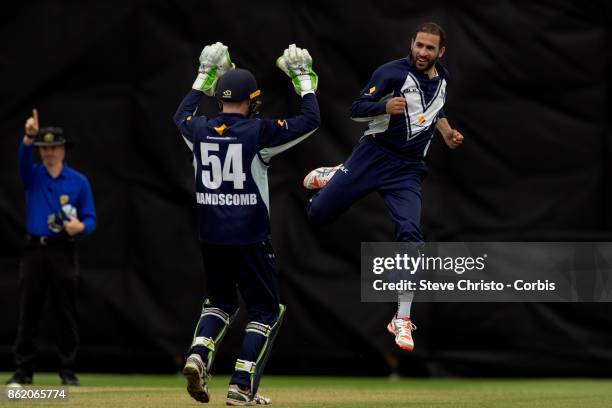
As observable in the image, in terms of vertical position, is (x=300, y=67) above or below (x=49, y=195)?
above

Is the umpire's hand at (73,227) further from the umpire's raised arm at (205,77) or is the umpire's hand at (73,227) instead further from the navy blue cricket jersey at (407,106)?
the navy blue cricket jersey at (407,106)

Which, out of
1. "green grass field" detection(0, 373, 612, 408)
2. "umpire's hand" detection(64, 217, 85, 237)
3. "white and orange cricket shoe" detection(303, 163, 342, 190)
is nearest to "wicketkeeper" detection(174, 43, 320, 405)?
"green grass field" detection(0, 373, 612, 408)

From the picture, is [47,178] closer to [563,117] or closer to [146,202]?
[146,202]

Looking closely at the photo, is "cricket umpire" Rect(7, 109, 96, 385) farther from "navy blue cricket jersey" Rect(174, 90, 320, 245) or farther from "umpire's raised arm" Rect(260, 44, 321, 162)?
"umpire's raised arm" Rect(260, 44, 321, 162)

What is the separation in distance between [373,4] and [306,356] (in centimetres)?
347

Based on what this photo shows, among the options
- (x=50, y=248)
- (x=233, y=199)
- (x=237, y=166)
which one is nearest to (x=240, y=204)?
(x=233, y=199)

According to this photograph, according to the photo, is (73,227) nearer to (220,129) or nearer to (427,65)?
(220,129)

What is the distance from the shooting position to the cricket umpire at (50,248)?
11.7 meters

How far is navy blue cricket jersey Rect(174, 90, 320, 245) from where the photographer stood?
29.4 feet

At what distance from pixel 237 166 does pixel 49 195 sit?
3330 millimetres

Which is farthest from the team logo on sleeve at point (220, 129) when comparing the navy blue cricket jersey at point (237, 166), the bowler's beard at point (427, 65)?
the bowler's beard at point (427, 65)

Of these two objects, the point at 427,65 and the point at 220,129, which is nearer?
the point at 220,129

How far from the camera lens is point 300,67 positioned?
9281 millimetres

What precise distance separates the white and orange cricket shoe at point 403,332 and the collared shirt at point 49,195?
337cm
